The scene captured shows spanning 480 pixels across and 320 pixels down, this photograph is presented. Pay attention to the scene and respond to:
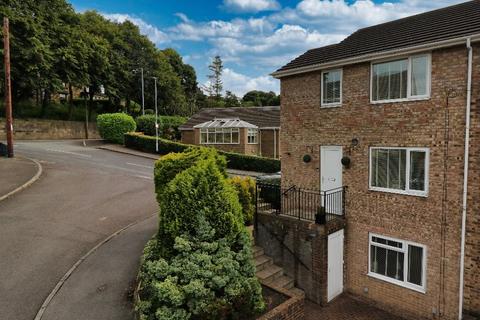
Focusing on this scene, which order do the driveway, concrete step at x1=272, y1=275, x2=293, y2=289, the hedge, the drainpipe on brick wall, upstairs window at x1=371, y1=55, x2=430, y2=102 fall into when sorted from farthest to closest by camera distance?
the hedge
concrete step at x1=272, y1=275, x2=293, y2=289
upstairs window at x1=371, y1=55, x2=430, y2=102
the drainpipe on brick wall
the driveway

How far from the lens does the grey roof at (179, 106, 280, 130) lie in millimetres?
31672

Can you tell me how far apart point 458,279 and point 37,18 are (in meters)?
40.1

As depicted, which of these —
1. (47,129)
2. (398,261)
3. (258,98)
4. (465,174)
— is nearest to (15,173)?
(398,261)

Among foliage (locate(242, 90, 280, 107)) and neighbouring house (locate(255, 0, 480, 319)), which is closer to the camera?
neighbouring house (locate(255, 0, 480, 319))

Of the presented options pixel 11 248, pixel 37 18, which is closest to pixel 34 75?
pixel 37 18

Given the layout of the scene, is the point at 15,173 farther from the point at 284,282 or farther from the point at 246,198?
the point at 284,282

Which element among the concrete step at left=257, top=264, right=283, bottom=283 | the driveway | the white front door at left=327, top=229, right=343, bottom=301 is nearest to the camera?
the driveway

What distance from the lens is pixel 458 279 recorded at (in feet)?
26.3

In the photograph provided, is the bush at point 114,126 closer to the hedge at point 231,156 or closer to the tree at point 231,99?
the hedge at point 231,156

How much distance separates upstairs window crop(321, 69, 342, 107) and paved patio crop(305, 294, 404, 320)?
635 cm

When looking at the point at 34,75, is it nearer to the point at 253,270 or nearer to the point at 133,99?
the point at 133,99

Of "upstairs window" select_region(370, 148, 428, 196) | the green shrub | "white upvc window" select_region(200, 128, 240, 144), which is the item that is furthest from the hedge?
"upstairs window" select_region(370, 148, 428, 196)

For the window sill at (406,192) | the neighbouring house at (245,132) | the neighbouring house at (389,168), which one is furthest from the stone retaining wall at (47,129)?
the window sill at (406,192)

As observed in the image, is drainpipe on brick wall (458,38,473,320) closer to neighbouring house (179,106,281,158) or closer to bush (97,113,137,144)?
neighbouring house (179,106,281,158)
